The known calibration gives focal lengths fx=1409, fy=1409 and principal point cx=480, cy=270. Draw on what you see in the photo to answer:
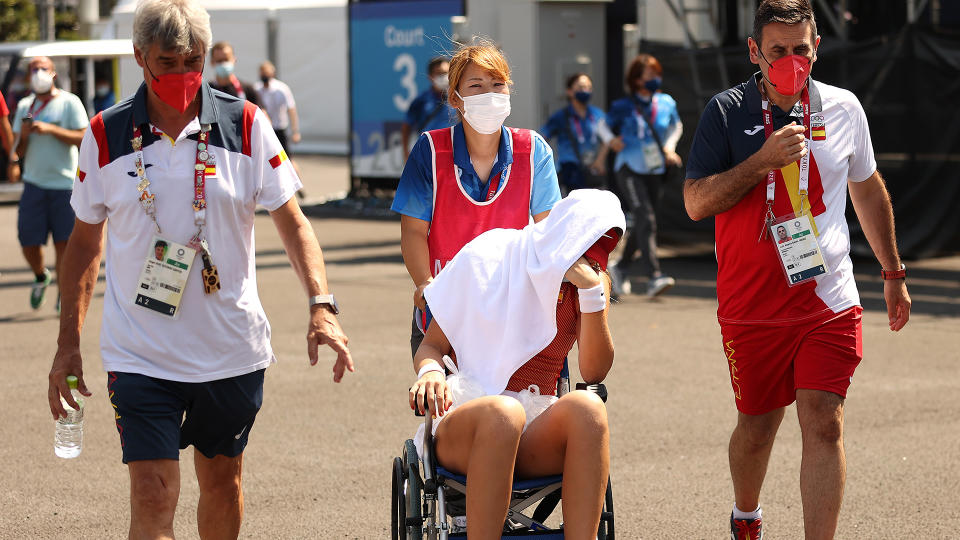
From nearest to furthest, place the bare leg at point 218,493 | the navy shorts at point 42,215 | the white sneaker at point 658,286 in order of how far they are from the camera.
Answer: the bare leg at point 218,493
the navy shorts at point 42,215
the white sneaker at point 658,286

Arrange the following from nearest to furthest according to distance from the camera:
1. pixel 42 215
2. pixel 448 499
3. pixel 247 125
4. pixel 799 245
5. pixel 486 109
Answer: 1. pixel 247 125
2. pixel 448 499
3. pixel 799 245
4. pixel 486 109
5. pixel 42 215

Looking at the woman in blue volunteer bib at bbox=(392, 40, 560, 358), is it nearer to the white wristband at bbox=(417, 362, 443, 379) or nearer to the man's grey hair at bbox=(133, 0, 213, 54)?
the white wristband at bbox=(417, 362, 443, 379)

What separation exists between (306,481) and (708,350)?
3859 millimetres

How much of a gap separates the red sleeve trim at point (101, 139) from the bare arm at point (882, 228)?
249 cm

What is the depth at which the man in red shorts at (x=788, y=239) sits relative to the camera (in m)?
4.53

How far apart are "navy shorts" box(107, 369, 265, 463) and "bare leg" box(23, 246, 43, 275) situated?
276 inches

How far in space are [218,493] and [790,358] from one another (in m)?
1.92

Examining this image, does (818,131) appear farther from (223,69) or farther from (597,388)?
(223,69)

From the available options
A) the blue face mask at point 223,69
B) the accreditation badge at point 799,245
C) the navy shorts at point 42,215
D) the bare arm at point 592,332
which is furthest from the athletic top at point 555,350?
the blue face mask at point 223,69

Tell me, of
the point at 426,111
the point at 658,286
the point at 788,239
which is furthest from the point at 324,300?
the point at 426,111

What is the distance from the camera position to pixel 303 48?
3005 centimetres

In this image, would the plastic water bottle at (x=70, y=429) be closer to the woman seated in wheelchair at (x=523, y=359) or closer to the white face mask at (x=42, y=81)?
the woman seated in wheelchair at (x=523, y=359)

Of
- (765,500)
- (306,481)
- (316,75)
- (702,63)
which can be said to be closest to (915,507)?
(765,500)

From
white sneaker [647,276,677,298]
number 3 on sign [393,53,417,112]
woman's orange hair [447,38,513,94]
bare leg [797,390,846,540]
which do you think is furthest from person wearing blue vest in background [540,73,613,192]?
bare leg [797,390,846,540]
